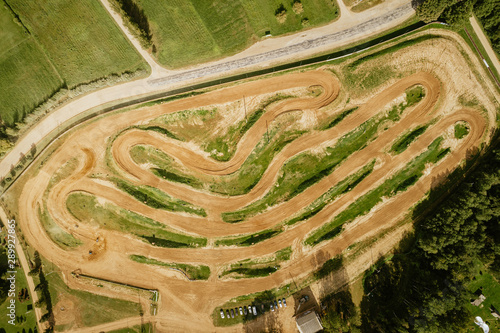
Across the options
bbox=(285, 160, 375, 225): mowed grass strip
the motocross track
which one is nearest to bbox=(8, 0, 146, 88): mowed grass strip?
the motocross track

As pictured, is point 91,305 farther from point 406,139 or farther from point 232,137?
point 406,139

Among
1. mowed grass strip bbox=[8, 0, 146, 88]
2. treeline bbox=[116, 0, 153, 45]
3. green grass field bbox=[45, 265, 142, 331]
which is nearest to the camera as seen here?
treeline bbox=[116, 0, 153, 45]

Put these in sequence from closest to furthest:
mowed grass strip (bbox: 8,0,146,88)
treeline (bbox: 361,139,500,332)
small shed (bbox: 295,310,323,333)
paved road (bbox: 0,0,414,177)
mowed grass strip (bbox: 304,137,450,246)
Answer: treeline (bbox: 361,139,500,332)
small shed (bbox: 295,310,323,333)
mowed grass strip (bbox: 8,0,146,88)
paved road (bbox: 0,0,414,177)
mowed grass strip (bbox: 304,137,450,246)

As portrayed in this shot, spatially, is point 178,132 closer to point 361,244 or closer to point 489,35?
point 361,244

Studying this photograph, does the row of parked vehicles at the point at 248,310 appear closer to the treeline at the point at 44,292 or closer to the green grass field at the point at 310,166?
the green grass field at the point at 310,166

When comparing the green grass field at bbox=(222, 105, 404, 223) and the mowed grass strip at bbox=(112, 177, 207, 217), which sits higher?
the mowed grass strip at bbox=(112, 177, 207, 217)

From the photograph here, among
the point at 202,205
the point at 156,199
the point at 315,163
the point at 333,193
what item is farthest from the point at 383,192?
the point at 156,199

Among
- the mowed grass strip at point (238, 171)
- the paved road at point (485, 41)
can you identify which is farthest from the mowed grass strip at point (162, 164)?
the paved road at point (485, 41)

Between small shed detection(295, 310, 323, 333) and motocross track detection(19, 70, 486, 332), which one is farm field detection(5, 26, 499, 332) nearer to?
motocross track detection(19, 70, 486, 332)
